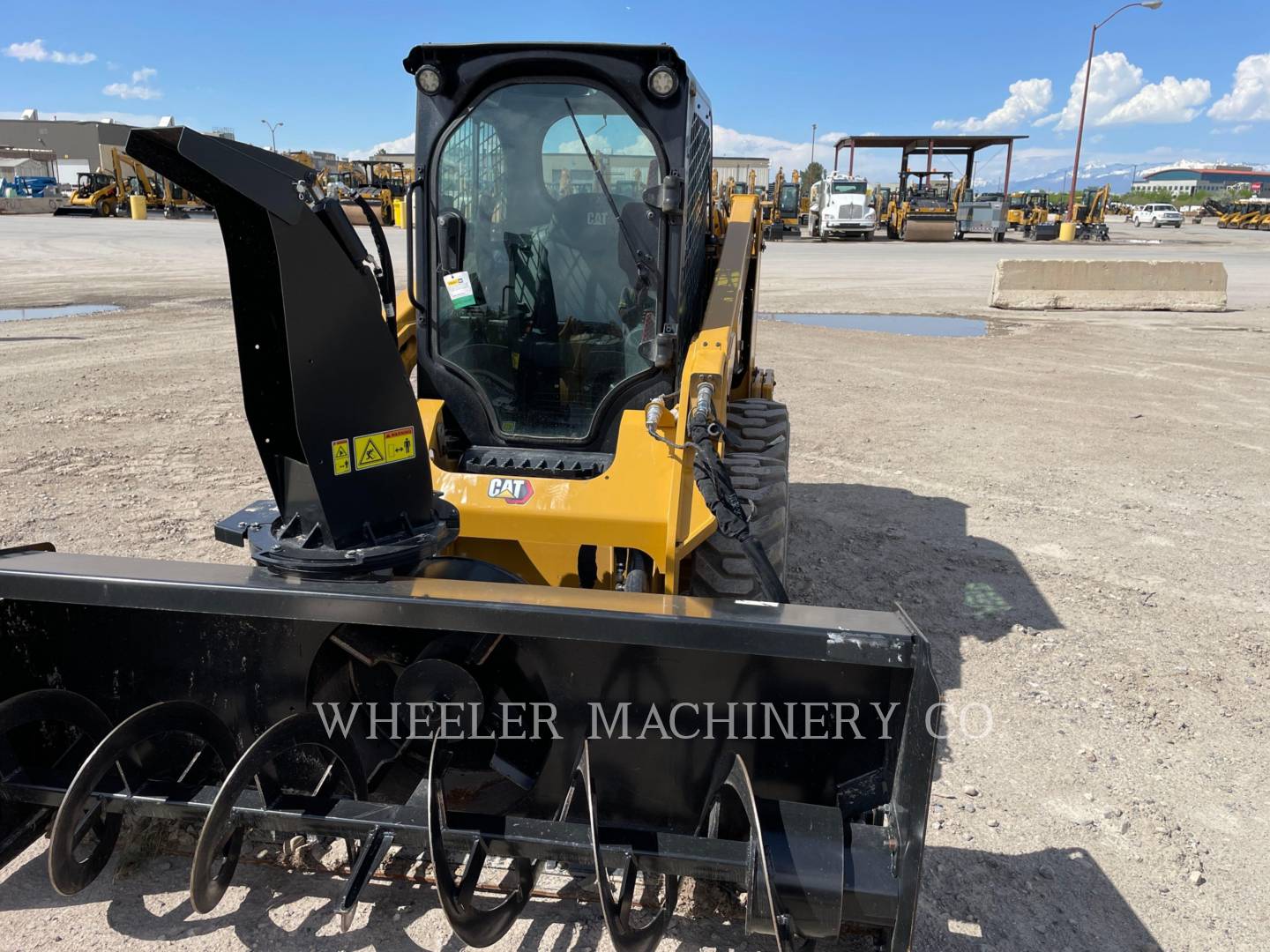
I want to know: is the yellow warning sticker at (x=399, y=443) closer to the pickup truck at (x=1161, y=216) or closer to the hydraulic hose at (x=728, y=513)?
the hydraulic hose at (x=728, y=513)

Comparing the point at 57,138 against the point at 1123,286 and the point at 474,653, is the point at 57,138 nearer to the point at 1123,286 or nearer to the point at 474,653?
the point at 1123,286

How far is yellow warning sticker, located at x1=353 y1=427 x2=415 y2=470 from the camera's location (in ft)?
8.52

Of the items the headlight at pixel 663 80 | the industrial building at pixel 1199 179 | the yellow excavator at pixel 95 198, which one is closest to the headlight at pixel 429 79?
the headlight at pixel 663 80

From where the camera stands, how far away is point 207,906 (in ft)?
7.71

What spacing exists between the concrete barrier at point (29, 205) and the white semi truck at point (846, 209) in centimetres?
3563

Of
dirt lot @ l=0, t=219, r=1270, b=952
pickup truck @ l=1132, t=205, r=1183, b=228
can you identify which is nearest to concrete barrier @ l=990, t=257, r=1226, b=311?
dirt lot @ l=0, t=219, r=1270, b=952

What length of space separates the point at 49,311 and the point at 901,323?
13.9 metres

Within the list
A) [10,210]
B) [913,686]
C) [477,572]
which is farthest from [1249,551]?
[10,210]

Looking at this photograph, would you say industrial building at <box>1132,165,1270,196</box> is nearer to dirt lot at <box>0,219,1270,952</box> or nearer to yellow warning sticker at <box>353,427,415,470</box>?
dirt lot at <box>0,219,1270,952</box>

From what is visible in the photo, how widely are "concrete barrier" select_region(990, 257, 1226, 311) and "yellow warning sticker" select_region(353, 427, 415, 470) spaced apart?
644 inches

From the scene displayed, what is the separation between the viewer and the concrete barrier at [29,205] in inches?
1793

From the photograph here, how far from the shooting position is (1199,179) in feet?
452

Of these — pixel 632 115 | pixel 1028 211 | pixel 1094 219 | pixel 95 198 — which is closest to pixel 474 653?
pixel 632 115

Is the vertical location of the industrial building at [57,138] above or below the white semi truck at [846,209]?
above
